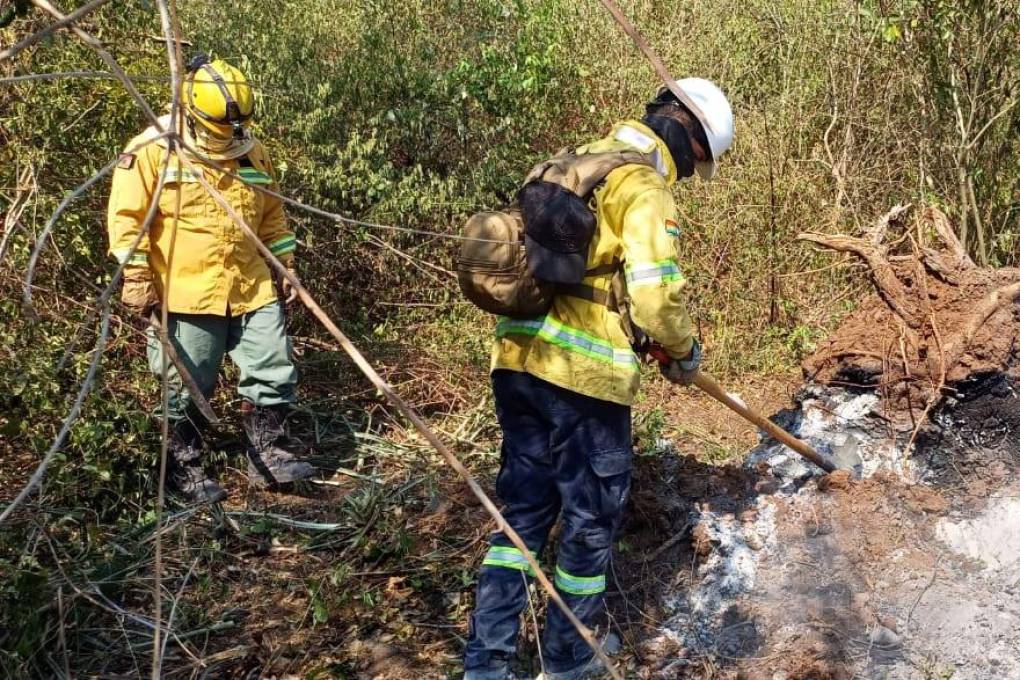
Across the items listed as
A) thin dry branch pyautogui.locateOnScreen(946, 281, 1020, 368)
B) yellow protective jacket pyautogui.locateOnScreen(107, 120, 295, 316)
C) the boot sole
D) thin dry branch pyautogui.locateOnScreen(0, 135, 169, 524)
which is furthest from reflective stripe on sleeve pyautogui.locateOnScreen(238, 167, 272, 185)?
thin dry branch pyautogui.locateOnScreen(946, 281, 1020, 368)

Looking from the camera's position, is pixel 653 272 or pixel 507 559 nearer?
pixel 653 272

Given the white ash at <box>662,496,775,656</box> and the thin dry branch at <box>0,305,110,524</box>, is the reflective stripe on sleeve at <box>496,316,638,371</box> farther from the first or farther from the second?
the thin dry branch at <box>0,305,110,524</box>

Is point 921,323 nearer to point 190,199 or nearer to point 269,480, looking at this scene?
point 269,480

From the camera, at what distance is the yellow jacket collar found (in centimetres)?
295

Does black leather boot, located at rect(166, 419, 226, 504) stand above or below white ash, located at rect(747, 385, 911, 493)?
below

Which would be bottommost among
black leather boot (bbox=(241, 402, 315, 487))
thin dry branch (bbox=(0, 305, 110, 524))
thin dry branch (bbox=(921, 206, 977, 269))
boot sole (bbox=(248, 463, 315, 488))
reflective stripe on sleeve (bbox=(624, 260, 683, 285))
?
boot sole (bbox=(248, 463, 315, 488))

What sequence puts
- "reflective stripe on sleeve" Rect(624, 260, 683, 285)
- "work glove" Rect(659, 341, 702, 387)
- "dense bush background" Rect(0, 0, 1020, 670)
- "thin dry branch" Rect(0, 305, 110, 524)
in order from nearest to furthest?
"thin dry branch" Rect(0, 305, 110, 524), "reflective stripe on sleeve" Rect(624, 260, 683, 285), "work glove" Rect(659, 341, 702, 387), "dense bush background" Rect(0, 0, 1020, 670)

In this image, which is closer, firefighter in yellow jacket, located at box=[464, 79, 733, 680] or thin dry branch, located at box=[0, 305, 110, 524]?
thin dry branch, located at box=[0, 305, 110, 524]

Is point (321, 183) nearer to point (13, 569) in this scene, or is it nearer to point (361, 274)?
point (361, 274)

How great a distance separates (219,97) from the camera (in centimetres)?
384

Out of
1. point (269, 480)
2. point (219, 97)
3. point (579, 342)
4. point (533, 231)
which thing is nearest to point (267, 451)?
point (269, 480)

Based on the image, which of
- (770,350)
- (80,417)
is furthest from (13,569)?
(770,350)

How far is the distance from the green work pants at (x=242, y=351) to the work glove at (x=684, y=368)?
6.50 ft

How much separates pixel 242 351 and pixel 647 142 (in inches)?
88.5
